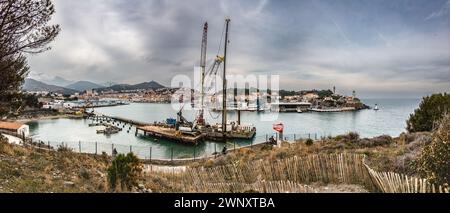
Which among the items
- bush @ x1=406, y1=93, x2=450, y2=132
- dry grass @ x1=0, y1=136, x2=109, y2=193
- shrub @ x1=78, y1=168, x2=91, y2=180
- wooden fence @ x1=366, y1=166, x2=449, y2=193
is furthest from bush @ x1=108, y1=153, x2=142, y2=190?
bush @ x1=406, y1=93, x2=450, y2=132

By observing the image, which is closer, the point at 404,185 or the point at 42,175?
the point at 404,185

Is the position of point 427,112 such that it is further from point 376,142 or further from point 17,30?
point 17,30

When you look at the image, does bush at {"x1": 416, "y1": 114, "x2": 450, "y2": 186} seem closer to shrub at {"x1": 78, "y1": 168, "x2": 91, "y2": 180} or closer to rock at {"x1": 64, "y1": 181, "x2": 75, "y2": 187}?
rock at {"x1": 64, "y1": 181, "x2": 75, "y2": 187}

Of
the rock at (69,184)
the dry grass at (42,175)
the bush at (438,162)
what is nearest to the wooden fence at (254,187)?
the bush at (438,162)

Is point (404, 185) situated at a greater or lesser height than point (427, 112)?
lesser

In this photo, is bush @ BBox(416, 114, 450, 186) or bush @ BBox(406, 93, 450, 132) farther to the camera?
bush @ BBox(406, 93, 450, 132)

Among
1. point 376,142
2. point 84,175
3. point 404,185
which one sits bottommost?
point 84,175

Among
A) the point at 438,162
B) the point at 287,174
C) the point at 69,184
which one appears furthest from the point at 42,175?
the point at 438,162

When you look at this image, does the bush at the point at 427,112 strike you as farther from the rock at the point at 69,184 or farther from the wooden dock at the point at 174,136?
the wooden dock at the point at 174,136

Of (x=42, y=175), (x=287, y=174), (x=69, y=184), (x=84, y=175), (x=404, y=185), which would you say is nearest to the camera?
(x=404, y=185)

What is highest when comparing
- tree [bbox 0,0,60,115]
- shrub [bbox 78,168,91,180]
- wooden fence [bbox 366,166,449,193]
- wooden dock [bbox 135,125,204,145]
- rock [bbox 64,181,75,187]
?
tree [bbox 0,0,60,115]

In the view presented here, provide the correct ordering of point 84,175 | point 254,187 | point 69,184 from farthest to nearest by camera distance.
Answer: point 84,175 → point 69,184 → point 254,187
